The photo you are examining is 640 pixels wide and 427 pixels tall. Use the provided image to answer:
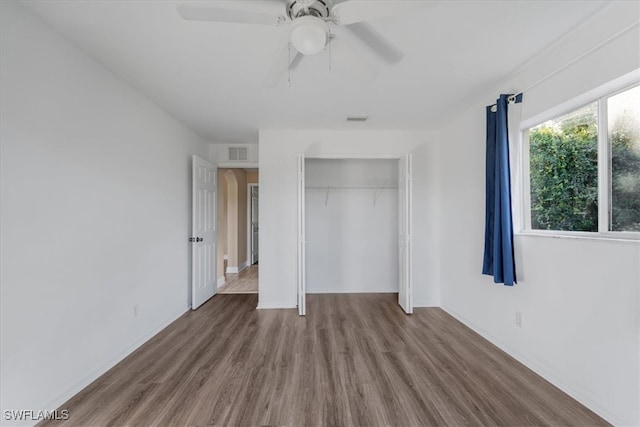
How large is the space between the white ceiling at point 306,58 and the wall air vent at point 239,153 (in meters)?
1.21

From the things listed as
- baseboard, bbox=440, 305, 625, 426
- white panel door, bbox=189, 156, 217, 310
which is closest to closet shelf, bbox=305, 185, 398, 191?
white panel door, bbox=189, 156, 217, 310

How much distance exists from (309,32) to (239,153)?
3.45m

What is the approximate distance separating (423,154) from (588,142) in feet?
6.82

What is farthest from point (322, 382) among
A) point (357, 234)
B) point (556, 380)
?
point (357, 234)

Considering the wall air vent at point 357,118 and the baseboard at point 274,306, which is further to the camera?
the baseboard at point 274,306

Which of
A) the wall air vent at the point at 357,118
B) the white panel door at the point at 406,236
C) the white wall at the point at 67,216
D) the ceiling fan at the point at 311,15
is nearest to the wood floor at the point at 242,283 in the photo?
the white wall at the point at 67,216

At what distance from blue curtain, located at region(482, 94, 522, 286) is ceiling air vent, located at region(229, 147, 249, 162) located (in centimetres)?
344

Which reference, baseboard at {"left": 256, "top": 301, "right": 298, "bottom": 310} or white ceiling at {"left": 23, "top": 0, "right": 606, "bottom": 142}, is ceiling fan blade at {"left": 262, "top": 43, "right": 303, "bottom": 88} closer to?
white ceiling at {"left": 23, "top": 0, "right": 606, "bottom": 142}

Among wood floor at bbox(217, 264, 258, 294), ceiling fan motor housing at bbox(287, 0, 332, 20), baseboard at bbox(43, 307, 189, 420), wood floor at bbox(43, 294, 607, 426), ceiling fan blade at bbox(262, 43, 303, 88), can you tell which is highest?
ceiling fan motor housing at bbox(287, 0, 332, 20)

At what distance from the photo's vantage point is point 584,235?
1902mm

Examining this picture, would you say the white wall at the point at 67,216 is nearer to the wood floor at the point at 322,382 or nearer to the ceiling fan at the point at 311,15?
the wood floor at the point at 322,382

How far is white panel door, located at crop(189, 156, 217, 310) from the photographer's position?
12.2ft

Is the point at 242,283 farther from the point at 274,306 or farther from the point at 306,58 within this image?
the point at 306,58

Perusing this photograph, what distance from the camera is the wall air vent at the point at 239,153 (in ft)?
14.7
